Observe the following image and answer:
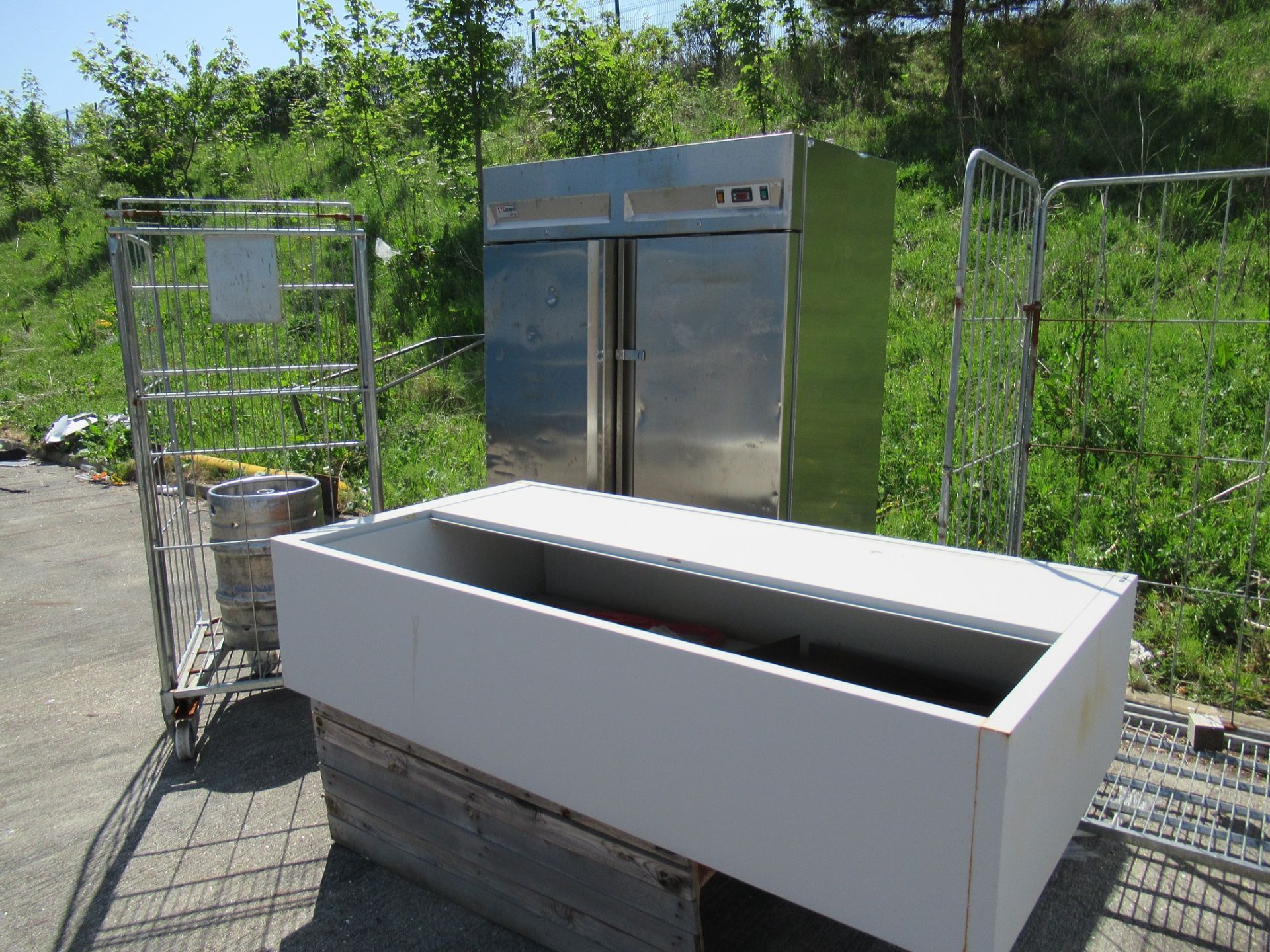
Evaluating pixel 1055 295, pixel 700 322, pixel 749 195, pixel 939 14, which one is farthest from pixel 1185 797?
pixel 939 14

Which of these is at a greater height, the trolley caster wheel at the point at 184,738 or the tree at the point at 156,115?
the tree at the point at 156,115

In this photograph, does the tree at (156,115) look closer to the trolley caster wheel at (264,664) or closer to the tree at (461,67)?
the tree at (461,67)

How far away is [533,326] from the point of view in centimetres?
389

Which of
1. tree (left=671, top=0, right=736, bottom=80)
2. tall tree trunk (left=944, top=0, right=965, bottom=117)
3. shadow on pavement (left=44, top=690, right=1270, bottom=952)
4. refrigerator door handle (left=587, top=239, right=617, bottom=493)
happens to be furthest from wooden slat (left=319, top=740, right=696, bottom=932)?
tree (left=671, top=0, right=736, bottom=80)

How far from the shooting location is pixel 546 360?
12.7 ft

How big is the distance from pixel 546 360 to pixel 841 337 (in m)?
1.26

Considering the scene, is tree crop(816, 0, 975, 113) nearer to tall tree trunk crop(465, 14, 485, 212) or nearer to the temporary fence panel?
the temporary fence panel

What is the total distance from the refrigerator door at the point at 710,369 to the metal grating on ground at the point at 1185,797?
1413mm

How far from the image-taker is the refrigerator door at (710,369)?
10.4 feet

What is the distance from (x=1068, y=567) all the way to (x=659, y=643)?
107cm

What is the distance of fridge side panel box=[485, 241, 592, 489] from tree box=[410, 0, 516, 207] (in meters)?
4.62

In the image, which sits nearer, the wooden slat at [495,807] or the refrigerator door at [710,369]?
the wooden slat at [495,807]

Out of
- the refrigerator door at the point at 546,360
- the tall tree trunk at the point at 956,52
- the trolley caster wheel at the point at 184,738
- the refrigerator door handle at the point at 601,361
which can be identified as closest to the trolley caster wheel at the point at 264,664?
the trolley caster wheel at the point at 184,738

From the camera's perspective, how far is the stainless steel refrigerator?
3.15 metres
